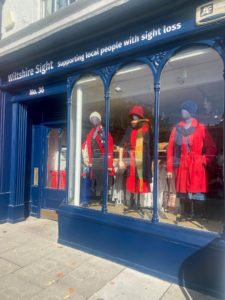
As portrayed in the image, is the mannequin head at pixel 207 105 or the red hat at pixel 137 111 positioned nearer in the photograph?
the mannequin head at pixel 207 105

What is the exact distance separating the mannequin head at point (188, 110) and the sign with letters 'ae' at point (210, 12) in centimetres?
131

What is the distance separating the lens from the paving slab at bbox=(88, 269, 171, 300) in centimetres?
340

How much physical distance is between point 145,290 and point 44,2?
6.64 metres

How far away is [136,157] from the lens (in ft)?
16.2

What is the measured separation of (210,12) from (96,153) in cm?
297

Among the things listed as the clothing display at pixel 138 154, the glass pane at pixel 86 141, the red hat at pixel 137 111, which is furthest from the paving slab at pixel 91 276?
the red hat at pixel 137 111

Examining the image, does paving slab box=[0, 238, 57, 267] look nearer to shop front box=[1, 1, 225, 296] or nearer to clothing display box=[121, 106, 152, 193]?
shop front box=[1, 1, 225, 296]

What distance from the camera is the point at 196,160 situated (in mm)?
4227

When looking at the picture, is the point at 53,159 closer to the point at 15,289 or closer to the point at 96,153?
the point at 96,153

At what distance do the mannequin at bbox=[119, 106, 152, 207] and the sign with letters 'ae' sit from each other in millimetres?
1781

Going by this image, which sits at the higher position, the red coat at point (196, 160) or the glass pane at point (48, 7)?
the glass pane at point (48, 7)

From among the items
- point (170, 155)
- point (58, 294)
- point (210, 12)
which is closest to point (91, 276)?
point (58, 294)

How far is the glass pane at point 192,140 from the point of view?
4137 mm

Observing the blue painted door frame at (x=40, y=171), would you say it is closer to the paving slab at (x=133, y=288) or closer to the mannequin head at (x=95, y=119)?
the mannequin head at (x=95, y=119)
